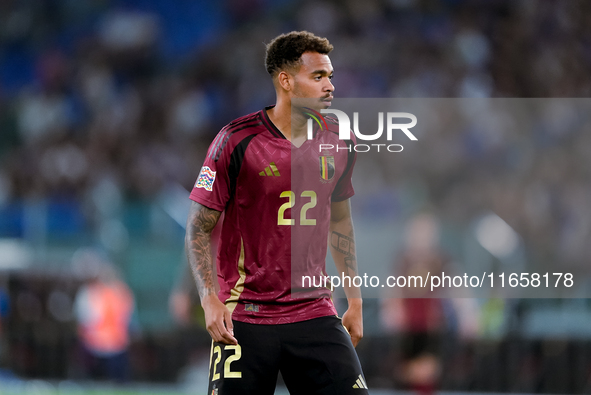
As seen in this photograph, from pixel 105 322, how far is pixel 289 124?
310 inches

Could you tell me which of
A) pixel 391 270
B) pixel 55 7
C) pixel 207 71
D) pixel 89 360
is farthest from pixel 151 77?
pixel 391 270

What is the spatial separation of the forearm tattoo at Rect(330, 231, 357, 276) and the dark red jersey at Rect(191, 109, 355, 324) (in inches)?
9.8

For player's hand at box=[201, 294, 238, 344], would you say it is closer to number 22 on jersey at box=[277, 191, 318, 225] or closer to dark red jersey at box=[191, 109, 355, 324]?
dark red jersey at box=[191, 109, 355, 324]

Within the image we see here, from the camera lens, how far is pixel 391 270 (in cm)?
907

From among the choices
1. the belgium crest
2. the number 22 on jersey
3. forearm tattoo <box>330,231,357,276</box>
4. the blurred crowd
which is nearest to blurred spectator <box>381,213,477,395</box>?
the blurred crowd

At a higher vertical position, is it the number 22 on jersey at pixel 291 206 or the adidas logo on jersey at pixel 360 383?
the number 22 on jersey at pixel 291 206

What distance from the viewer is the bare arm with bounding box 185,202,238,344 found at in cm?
334

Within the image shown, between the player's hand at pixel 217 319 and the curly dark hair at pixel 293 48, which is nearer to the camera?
the player's hand at pixel 217 319

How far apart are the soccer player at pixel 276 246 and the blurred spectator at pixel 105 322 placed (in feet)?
24.5

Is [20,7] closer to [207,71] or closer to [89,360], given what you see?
[207,71]

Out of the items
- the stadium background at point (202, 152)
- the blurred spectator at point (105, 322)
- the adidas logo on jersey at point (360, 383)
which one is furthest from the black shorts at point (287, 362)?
the blurred spectator at point (105, 322)

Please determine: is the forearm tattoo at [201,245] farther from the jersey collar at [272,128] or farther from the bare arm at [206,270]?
the jersey collar at [272,128]

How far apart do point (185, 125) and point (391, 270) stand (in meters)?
5.93

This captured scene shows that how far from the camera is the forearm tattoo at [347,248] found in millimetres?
3865
